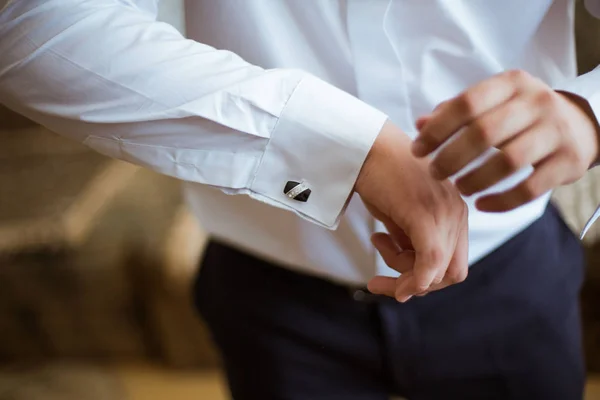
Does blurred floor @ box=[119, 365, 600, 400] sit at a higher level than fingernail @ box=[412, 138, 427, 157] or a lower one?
lower

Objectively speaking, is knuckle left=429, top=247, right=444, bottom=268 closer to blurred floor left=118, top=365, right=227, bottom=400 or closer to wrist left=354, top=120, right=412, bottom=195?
wrist left=354, top=120, right=412, bottom=195

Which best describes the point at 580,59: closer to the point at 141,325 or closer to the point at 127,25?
A: the point at 127,25

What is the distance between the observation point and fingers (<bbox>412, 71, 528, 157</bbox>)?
349 mm

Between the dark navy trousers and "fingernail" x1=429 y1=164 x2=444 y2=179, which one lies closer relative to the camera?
"fingernail" x1=429 y1=164 x2=444 y2=179

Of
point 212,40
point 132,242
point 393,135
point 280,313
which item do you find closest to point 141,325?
point 132,242

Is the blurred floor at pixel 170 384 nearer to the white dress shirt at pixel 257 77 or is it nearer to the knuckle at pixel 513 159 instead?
the white dress shirt at pixel 257 77

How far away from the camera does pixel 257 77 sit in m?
0.41

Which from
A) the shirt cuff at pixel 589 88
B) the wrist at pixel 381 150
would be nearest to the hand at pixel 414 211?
the wrist at pixel 381 150

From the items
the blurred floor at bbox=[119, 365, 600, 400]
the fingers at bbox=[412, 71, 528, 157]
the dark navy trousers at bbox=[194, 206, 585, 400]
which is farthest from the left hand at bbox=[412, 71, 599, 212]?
the blurred floor at bbox=[119, 365, 600, 400]

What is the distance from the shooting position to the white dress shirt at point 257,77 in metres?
0.41

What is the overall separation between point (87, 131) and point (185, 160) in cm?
8

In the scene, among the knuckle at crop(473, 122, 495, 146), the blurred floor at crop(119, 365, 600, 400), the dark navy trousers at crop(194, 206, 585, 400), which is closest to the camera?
the knuckle at crop(473, 122, 495, 146)

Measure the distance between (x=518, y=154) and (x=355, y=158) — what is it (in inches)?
4.3

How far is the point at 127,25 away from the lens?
1.35 feet
